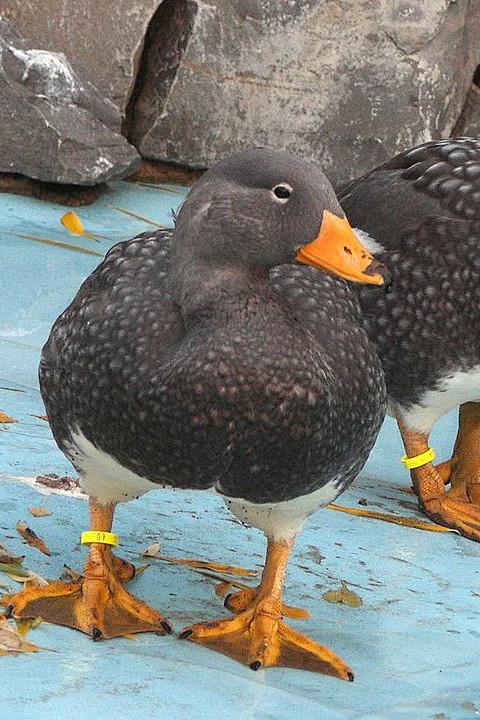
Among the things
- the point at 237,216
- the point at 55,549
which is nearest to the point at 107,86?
the point at 55,549

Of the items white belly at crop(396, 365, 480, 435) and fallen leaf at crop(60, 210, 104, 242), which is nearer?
white belly at crop(396, 365, 480, 435)

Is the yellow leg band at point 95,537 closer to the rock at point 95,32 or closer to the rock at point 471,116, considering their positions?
the rock at point 95,32

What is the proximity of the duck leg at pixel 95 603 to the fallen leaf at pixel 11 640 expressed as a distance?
5cm

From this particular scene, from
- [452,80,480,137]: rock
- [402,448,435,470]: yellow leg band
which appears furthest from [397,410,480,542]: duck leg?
[452,80,480,137]: rock

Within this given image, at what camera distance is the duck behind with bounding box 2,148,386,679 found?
2.55 metres

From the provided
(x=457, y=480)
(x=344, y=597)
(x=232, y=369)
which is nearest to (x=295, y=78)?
(x=457, y=480)

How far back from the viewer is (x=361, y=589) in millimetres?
3408

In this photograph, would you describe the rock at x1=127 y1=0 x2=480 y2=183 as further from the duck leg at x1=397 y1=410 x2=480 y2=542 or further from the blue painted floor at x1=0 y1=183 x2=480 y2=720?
the duck leg at x1=397 y1=410 x2=480 y2=542

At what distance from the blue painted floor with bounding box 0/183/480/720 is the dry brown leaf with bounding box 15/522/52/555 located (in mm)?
20

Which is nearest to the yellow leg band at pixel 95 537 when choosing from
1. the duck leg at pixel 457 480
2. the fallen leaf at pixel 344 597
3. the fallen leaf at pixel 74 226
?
the fallen leaf at pixel 344 597

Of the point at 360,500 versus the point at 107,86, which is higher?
the point at 107,86

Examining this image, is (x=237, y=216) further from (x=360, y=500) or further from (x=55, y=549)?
(x=360, y=500)

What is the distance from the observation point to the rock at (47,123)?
21.0ft

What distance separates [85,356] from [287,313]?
424mm
